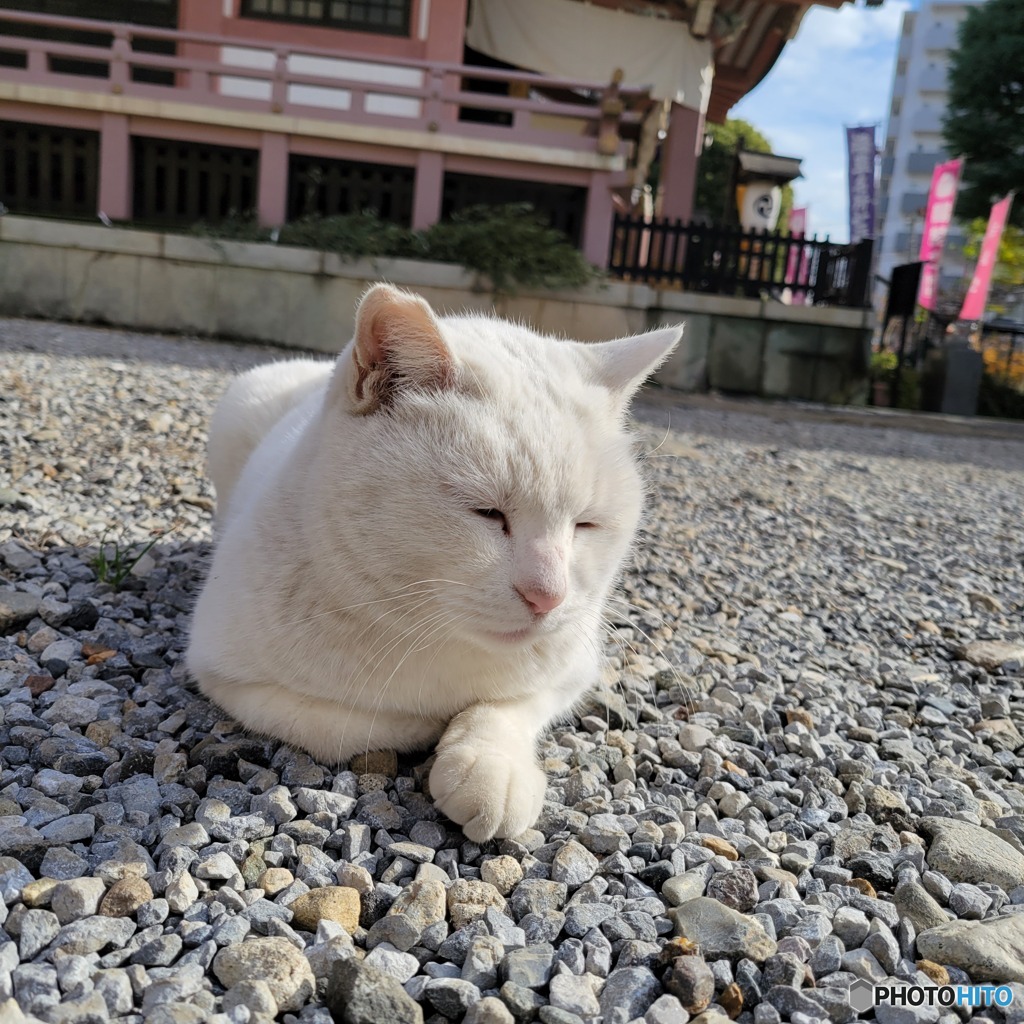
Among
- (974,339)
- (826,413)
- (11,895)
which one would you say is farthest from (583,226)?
(11,895)

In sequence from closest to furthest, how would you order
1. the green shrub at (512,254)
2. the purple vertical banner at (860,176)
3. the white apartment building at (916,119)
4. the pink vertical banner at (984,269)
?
1. the green shrub at (512,254)
2. the pink vertical banner at (984,269)
3. the purple vertical banner at (860,176)
4. the white apartment building at (916,119)

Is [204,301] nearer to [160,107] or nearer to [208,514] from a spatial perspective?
[160,107]

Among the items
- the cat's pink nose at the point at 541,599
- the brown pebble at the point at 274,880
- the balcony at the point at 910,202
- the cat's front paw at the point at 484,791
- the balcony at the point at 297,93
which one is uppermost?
the balcony at the point at 910,202

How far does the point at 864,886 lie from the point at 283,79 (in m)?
10.3

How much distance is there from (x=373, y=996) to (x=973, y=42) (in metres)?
22.9

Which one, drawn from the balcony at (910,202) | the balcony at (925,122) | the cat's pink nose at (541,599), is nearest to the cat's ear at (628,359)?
the cat's pink nose at (541,599)

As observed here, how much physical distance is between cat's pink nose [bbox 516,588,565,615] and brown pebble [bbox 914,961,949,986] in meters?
0.82

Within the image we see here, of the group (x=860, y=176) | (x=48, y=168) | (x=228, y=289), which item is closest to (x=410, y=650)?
(x=228, y=289)

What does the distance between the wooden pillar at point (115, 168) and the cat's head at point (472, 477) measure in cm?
974

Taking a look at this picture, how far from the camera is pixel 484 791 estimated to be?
1610 mm

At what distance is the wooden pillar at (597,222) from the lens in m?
10.4

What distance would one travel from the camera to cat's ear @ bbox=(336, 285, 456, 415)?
1.63m

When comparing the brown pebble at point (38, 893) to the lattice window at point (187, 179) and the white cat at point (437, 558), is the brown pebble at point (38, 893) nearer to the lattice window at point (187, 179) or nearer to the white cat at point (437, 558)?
the white cat at point (437, 558)

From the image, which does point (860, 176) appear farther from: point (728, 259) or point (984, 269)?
point (728, 259)
